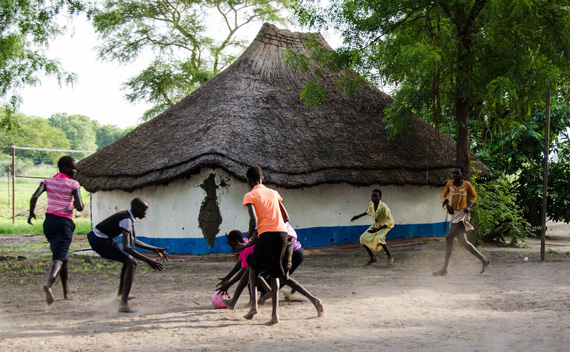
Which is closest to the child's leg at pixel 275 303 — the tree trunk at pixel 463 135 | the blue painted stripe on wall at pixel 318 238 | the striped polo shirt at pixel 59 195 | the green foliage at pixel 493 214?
the striped polo shirt at pixel 59 195

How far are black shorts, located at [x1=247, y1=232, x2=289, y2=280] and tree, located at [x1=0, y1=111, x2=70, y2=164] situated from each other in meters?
38.0

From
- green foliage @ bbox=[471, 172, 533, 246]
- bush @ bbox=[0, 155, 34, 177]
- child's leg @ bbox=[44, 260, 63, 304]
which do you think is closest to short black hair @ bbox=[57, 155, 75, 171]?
child's leg @ bbox=[44, 260, 63, 304]

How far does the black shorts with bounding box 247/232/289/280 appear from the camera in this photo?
5445 mm

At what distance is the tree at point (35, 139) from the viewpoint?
40031 mm

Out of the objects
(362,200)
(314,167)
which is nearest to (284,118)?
(314,167)

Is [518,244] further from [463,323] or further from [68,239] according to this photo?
[68,239]

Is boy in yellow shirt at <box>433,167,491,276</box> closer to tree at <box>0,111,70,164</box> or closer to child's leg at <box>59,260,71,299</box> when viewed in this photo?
child's leg at <box>59,260,71,299</box>

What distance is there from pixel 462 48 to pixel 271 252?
22.5 ft

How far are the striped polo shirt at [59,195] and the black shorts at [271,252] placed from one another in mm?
2249

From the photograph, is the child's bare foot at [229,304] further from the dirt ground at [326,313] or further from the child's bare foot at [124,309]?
the child's bare foot at [124,309]

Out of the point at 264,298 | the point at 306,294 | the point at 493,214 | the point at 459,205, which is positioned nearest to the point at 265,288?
the point at 264,298

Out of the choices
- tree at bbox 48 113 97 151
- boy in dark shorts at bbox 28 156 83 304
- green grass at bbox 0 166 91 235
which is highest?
tree at bbox 48 113 97 151

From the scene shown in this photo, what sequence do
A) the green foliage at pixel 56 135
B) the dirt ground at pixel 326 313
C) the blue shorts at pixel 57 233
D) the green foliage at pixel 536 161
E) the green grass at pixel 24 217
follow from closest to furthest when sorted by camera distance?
1. the dirt ground at pixel 326 313
2. the blue shorts at pixel 57 233
3. the green foliage at pixel 536 161
4. the green grass at pixel 24 217
5. the green foliage at pixel 56 135

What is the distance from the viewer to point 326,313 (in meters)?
5.88
